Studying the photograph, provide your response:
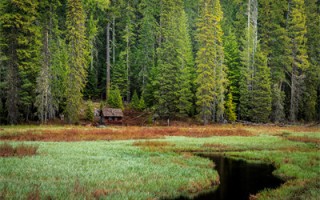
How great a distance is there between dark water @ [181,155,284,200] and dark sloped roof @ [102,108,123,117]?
2768 centimetres

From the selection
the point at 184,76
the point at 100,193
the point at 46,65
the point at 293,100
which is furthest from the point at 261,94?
the point at 100,193

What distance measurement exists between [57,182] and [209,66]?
37953mm

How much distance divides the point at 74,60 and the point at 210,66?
1948cm

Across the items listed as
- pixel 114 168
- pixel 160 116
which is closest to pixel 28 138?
pixel 114 168

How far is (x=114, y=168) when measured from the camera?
15.6 metres

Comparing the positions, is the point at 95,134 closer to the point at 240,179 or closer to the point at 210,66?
the point at 240,179

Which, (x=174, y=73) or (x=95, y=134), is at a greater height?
(x=174, y=73)

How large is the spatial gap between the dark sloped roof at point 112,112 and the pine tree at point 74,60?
4.75 metres

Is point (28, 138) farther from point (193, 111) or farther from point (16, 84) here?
point (193, 111)

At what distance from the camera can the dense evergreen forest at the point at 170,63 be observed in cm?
4125

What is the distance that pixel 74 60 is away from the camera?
143 feet

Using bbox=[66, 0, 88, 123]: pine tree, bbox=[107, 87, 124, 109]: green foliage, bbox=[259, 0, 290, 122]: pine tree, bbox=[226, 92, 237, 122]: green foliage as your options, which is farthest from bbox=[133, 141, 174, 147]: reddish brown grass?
bbox=[259, 0, 290, 122]: pine tree

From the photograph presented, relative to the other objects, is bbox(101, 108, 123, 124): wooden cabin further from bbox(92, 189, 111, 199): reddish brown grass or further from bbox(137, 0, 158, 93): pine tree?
bbox(92, 189, 111, 199): reddish brown grass

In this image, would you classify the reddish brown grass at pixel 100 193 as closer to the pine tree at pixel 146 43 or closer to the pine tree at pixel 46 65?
the pine tree at pixel 46 65
